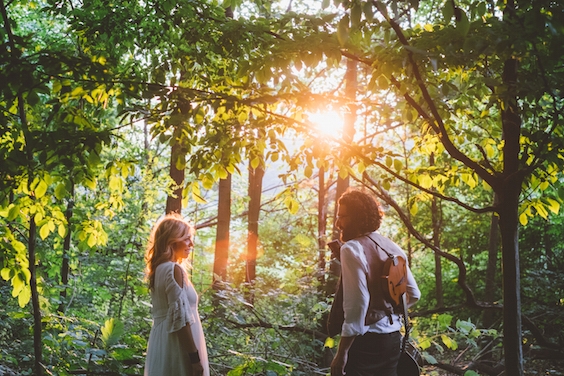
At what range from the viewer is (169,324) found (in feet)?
10.7

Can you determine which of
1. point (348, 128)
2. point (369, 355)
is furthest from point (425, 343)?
point (348, 128)

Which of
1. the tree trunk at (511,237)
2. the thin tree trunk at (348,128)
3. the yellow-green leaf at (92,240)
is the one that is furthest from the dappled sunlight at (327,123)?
the yellow-green leaf at (92,240)

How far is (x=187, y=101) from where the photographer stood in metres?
2.71

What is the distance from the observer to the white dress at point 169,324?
10.7 ft

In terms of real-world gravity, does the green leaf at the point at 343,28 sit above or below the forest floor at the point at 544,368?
above

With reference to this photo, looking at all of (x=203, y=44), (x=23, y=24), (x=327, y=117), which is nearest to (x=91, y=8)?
(x=203, y=44)

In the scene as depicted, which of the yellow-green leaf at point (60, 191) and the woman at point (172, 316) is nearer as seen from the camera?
the yellow-green leaf at point (60, 191)

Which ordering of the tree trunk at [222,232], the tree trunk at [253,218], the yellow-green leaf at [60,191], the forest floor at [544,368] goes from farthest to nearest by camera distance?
the tree trunk at [253,218]
the tree trunk at [222,232]
the forest floor at [544,368]
the yellow-green leaf at [60,191]

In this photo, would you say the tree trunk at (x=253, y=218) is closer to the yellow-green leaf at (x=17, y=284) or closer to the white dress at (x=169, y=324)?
the white dress at (x=169, y=324)

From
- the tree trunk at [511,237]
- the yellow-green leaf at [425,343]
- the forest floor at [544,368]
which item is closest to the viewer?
the tree trunk at [511,237]

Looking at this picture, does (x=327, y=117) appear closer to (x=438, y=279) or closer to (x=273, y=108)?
(x=273, y=108)

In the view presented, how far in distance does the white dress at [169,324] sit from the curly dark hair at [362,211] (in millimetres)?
1389

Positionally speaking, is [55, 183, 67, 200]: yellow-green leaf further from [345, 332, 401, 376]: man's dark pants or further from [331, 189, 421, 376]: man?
[345, 332, 401, 376]: man's dark pants

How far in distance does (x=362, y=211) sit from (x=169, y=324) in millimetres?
1641
